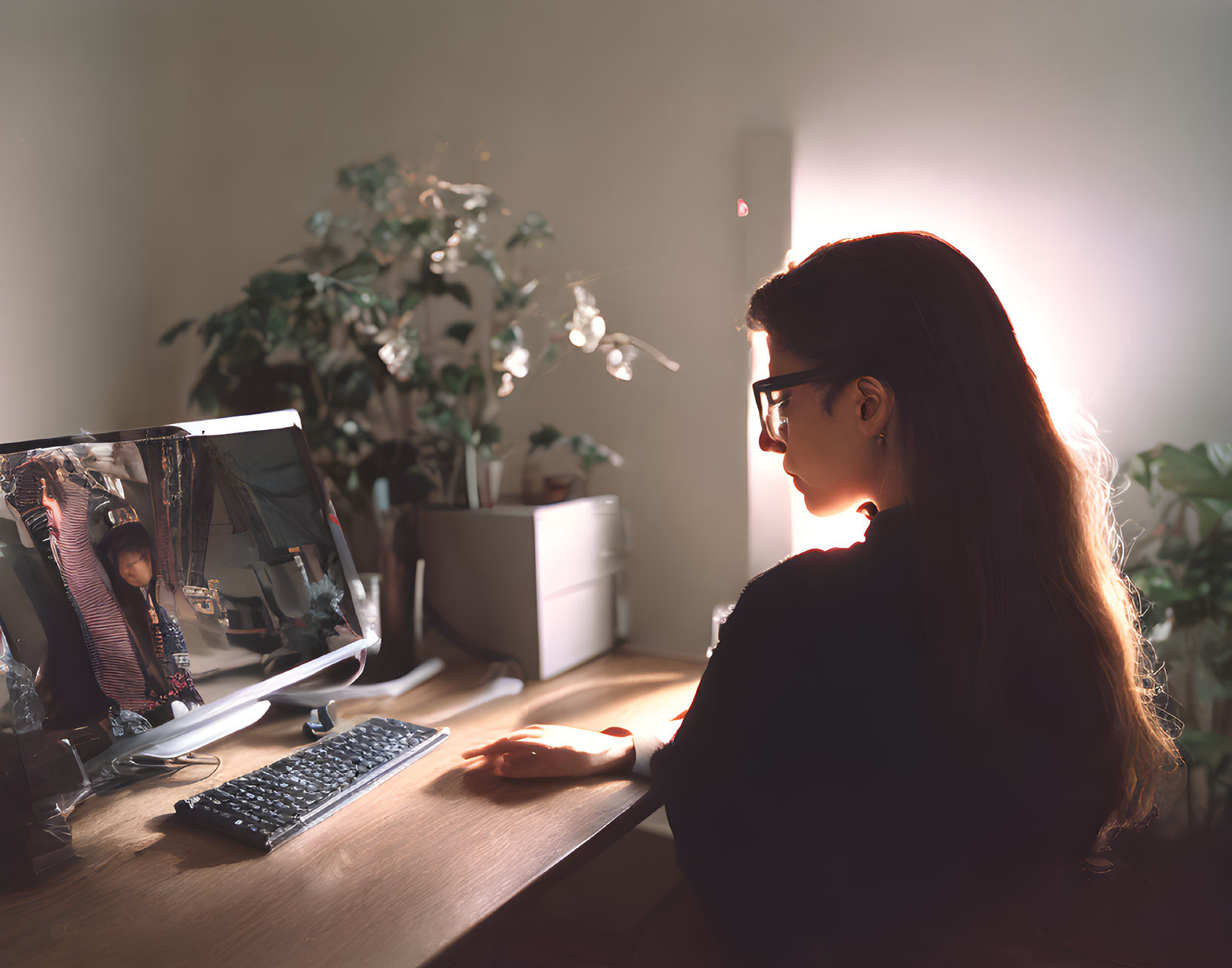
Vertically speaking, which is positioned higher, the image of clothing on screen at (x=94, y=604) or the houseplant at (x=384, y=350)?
the houseplant at (x=384, y=350)

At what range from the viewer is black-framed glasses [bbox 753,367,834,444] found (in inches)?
35.2

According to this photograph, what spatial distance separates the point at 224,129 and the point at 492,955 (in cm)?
181

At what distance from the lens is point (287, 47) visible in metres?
2.00

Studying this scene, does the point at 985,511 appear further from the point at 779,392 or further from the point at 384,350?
the point at 384,350

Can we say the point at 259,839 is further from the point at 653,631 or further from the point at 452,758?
the point at 653,631

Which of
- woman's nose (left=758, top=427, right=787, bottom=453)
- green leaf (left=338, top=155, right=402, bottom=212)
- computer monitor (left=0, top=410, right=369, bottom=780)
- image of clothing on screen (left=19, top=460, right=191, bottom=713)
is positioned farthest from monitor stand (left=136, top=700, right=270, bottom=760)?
green leaf (left=338, top=155, right=402, bottom=212)

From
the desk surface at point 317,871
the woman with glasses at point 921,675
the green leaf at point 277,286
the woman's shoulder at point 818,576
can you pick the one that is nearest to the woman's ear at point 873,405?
the woman with glasses at point 921,675

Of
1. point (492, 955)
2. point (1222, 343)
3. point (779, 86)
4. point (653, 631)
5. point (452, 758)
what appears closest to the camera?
point (452, 758)

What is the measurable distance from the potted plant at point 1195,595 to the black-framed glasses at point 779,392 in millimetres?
767

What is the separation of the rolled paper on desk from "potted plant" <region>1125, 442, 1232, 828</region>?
1170mm

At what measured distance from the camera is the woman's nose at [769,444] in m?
1.05

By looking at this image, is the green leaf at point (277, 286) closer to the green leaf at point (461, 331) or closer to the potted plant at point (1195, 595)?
the green leaf at point (461, 331)

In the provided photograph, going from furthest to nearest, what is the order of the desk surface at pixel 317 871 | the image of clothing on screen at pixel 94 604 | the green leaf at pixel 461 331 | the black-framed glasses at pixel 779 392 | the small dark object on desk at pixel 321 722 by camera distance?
the green leaf at pixel 461 331, the small dark object on desk at pixel 321 722, the image of clothing on screen at pixel 94 604, the black-framed glasses at pixel 779 392, the desk surface at pixel 317 871

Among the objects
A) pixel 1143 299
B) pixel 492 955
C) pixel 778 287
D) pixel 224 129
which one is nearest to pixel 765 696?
pixel 778 287
